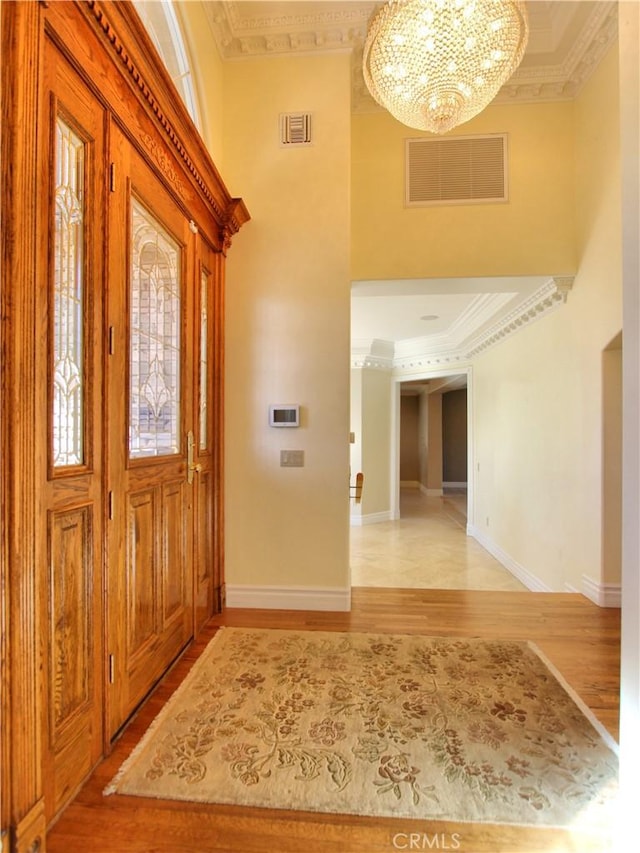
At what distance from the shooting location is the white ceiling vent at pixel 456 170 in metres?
3.36

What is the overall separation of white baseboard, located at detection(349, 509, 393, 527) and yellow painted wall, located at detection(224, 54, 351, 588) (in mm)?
4639

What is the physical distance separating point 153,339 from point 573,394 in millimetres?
3432

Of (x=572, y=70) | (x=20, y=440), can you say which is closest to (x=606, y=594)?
(x=20, y=440)

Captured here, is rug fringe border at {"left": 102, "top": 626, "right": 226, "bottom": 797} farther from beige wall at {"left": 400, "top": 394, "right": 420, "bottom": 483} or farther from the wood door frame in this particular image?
beige wall at {"left": 400, "top": 394, "right": 420, "bottom": 483}

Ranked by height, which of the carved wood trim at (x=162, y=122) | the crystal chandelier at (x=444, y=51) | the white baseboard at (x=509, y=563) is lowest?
the white baseboard at (x=509, y=563)

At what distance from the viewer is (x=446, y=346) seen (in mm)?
7055

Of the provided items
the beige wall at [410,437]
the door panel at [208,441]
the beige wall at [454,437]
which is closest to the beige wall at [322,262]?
the door panel at [208,441]

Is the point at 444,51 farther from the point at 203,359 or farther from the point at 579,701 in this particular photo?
the point at 579,701

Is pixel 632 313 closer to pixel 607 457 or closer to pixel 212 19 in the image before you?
pixel 607 457

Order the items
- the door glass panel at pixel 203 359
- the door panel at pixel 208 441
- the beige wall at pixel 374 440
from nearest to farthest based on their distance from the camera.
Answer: the door panel at pixel 208 441, the door glass panel at pixel 203 359, the beige wall at pixel 374 440

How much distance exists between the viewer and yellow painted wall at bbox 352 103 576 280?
3.35 m

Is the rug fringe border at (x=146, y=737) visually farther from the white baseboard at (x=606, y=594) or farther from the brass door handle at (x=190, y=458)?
the white baseboard at (x=606, y=594)

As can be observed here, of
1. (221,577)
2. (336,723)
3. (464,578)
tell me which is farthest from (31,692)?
(464,578)

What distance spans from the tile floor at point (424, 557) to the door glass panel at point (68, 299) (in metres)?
3.88
